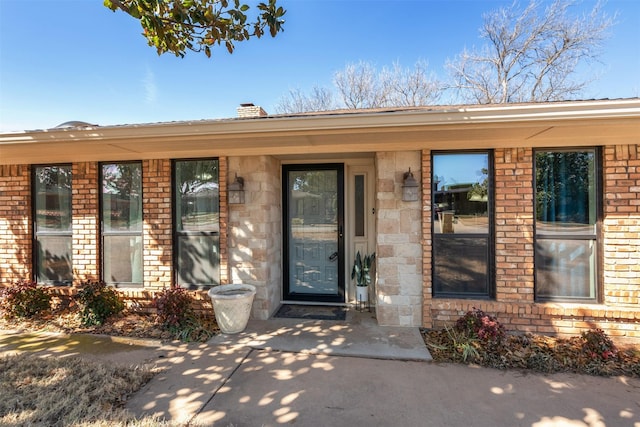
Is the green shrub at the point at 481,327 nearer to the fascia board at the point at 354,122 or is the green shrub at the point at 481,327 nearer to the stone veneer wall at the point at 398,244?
the stone veneer wall at the point at 398,244

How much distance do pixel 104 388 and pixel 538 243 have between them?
4868 millimetres

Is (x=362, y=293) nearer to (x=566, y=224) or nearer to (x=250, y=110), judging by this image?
(x=566, y=224)

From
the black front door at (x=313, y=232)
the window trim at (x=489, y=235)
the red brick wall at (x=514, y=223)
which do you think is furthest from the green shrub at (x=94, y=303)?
the red brick wall at (x=514, y=223)

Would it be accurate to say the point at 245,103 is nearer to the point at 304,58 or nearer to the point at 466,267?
the point at 466,267

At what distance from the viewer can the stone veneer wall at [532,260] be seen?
3480 millimetres

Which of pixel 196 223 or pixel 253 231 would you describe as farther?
pixel 196 223

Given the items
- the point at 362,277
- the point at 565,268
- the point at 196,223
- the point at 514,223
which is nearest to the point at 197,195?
the point at 196,223

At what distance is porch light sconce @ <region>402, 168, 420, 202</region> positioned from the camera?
12.4ft

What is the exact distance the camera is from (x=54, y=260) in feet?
15.8

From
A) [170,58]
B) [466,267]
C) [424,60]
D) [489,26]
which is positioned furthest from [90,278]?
[489,26]

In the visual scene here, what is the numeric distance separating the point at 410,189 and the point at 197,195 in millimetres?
3014

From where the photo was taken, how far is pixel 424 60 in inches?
510

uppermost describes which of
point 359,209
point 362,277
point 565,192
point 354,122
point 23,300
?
point 354,122

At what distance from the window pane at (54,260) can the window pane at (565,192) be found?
679cm
